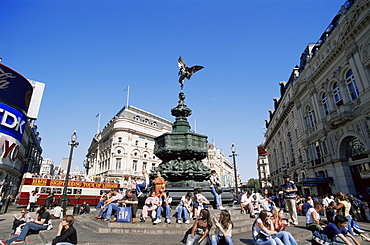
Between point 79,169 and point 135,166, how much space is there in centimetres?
13714

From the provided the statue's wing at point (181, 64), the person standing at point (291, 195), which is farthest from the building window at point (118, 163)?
the person standing at point (291, 195)

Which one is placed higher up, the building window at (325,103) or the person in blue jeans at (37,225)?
the building window at (325,103)

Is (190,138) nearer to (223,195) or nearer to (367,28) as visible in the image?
(223,195)

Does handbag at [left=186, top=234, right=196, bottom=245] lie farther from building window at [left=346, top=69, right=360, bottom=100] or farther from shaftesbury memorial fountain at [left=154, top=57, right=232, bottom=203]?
building window at [left=346, top=69, right=360, bottom=100]

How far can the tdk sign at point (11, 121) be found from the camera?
3017 centimetres

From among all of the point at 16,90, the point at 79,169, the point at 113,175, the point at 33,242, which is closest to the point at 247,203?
the point at 33,242

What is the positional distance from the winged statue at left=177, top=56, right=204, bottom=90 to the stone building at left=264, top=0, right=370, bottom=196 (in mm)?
15682

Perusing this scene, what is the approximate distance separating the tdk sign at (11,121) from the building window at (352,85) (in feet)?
148

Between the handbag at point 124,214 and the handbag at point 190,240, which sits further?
the handbag at point 124,214

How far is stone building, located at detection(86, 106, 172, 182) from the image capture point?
4956cm

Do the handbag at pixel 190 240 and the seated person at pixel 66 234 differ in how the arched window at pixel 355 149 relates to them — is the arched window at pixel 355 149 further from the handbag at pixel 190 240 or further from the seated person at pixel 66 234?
the seated person at pixel 66 234

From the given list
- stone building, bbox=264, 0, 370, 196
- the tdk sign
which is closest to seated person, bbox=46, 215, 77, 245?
stone building, bbox=264, 0, 370, 196

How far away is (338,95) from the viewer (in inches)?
841

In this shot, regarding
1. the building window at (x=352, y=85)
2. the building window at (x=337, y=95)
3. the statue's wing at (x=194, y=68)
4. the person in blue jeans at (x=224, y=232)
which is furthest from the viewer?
the building window at (x=337, y=95)
